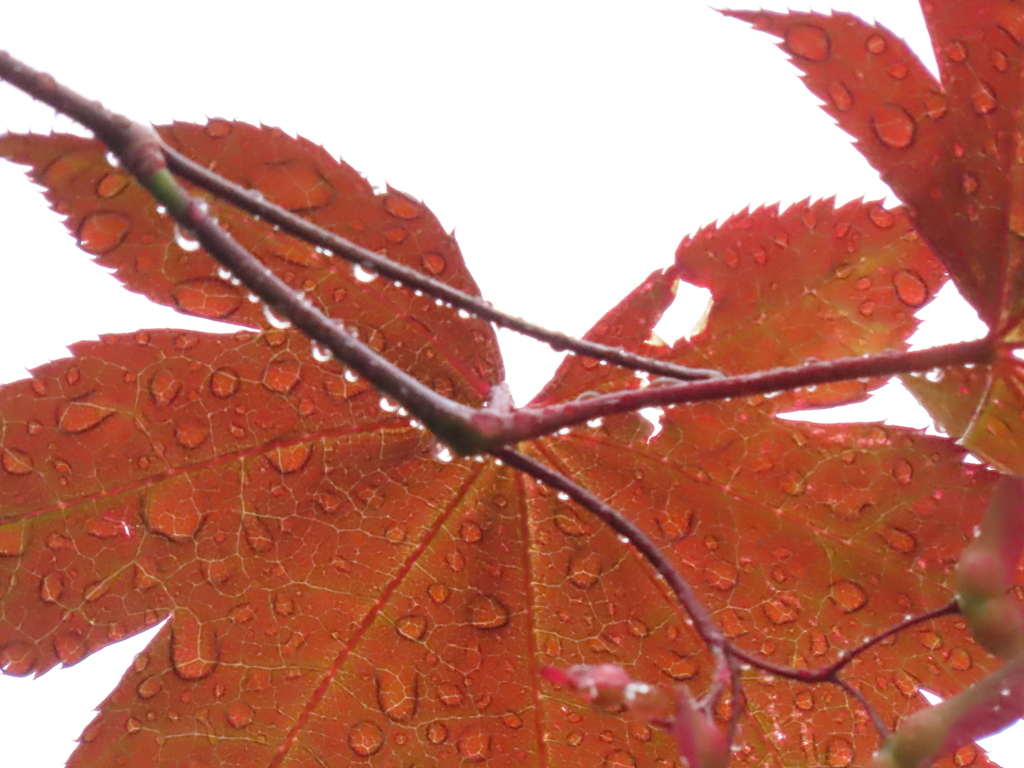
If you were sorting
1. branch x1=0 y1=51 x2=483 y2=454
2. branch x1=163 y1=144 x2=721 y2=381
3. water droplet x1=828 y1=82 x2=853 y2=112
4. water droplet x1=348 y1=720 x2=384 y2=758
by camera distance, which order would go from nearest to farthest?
1. branch x1=0 y1=51 x2=483 y2=454
2. branch x1=163 y1=144 x2=721 y2=381
3. water droplet x1=828 y1=82 x2=853 y2=112
4. water droplet x1=348 y1=720 x2=384 y2=758

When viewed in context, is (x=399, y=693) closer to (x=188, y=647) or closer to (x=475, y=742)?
(x=475, y=742)

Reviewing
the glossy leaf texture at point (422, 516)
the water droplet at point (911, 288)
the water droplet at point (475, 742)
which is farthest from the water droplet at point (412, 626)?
the water droplet at point (911, 288)

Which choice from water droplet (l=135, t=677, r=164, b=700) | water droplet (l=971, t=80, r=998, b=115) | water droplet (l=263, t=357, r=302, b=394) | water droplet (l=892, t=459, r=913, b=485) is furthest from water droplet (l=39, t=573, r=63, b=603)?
water droplet (l=971, t=80, r=998, b=115)

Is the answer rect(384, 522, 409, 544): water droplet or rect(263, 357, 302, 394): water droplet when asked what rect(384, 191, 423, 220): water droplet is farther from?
rect(384, 522, 409, 544): water droplet

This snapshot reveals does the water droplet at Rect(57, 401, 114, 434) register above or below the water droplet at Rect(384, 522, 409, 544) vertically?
below

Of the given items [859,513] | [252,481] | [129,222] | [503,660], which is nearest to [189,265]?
[129,222]
